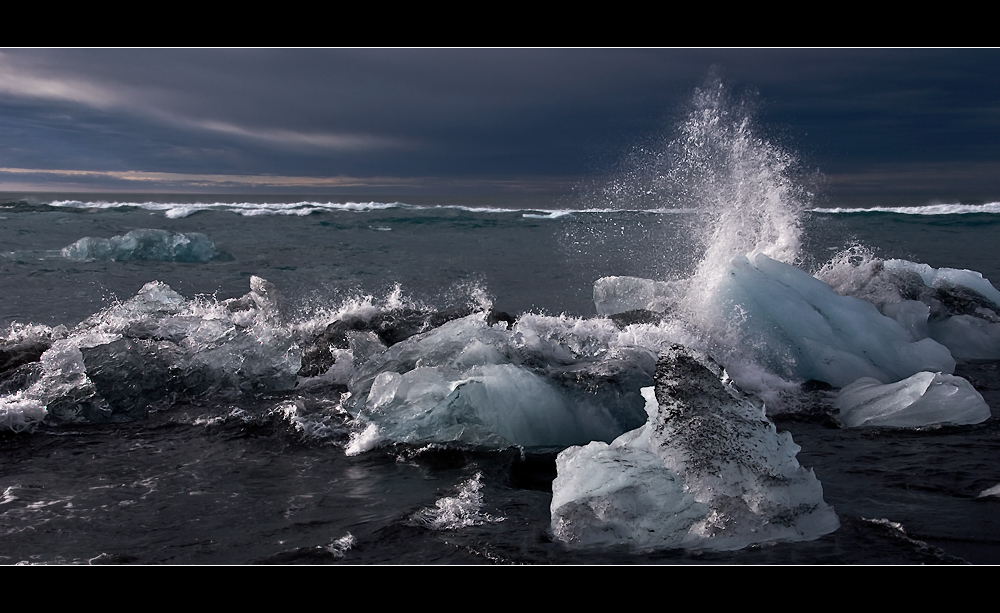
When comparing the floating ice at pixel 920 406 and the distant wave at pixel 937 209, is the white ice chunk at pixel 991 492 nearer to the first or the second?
the floating ice at pixel 920 406

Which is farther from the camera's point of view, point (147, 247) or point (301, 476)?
point (147, 247)

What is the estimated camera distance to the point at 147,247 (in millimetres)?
15094

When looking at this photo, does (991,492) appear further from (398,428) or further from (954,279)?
(954,279)

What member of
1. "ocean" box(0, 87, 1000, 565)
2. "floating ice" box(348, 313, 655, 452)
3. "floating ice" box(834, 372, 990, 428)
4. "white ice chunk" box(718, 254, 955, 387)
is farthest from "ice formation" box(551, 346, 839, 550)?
"white ice chunk" box(718, 254, 955, 387)

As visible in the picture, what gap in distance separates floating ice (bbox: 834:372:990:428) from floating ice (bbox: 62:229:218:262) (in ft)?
46.5

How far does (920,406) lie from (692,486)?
8.59 feet

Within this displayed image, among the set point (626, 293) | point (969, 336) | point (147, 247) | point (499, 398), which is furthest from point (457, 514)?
point (147, 247)

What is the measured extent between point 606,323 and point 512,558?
15.9ft

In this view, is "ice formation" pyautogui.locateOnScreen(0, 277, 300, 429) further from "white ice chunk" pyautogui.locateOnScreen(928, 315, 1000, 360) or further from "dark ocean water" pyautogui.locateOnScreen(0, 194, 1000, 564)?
"white ice chunk" pyautogui.locateOnScreen(928, 315, 1000, 360)

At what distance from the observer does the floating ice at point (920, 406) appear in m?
5.01

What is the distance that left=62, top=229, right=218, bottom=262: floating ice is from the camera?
14617 millimetres

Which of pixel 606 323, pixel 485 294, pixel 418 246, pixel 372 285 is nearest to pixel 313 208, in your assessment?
pixel 418 246

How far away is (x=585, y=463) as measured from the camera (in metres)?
3.65

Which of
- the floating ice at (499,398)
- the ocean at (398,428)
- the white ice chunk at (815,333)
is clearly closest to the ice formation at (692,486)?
the ocean at (398,428)
